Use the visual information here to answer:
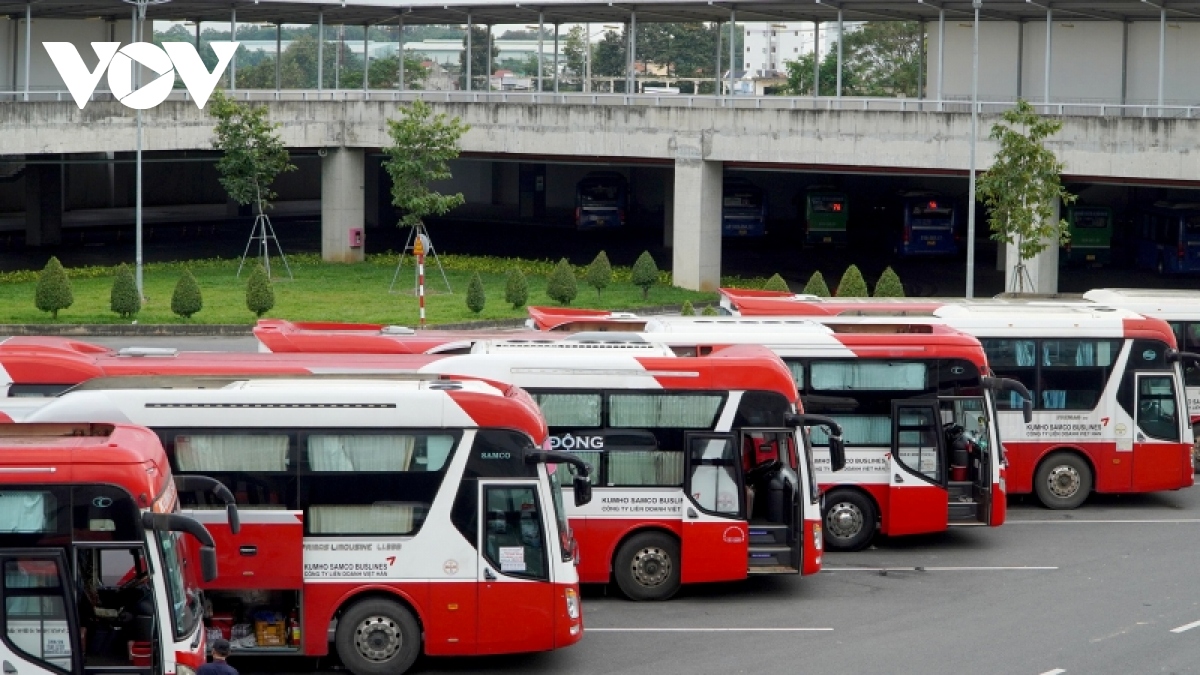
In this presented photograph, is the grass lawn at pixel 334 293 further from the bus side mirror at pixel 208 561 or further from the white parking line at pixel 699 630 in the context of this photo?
the bus side mirror at pixel 208 561

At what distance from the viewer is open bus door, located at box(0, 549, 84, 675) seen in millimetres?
11703

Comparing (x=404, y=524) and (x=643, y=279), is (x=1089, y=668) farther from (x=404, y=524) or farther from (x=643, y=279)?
(x=643, y=279)

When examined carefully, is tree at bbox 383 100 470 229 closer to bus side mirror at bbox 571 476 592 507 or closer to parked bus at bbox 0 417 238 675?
bus side mirror at bbox 571 476 592 507

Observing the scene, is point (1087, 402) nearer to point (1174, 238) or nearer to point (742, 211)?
Answer: point (1174, 238)

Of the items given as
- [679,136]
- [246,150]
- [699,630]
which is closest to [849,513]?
[699,630]

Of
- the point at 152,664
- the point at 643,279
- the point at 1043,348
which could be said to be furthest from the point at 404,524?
the point at 643,279

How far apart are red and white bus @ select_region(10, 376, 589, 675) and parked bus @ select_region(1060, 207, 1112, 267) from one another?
40.1 meters

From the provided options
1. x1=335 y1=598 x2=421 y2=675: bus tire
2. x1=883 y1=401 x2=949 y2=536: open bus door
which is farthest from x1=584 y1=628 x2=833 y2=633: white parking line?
x1=883 y1=401 x2=949 y2=536: open bus door

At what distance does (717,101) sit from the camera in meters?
44.2

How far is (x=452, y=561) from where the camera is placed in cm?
1429

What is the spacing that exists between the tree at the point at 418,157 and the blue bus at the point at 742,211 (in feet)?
50.1

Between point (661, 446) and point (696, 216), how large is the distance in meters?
27.9

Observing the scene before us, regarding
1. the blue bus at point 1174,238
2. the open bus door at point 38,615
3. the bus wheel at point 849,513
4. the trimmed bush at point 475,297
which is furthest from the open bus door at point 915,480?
the blue bus at point 1174,238

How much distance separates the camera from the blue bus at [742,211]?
5738 centimetres
